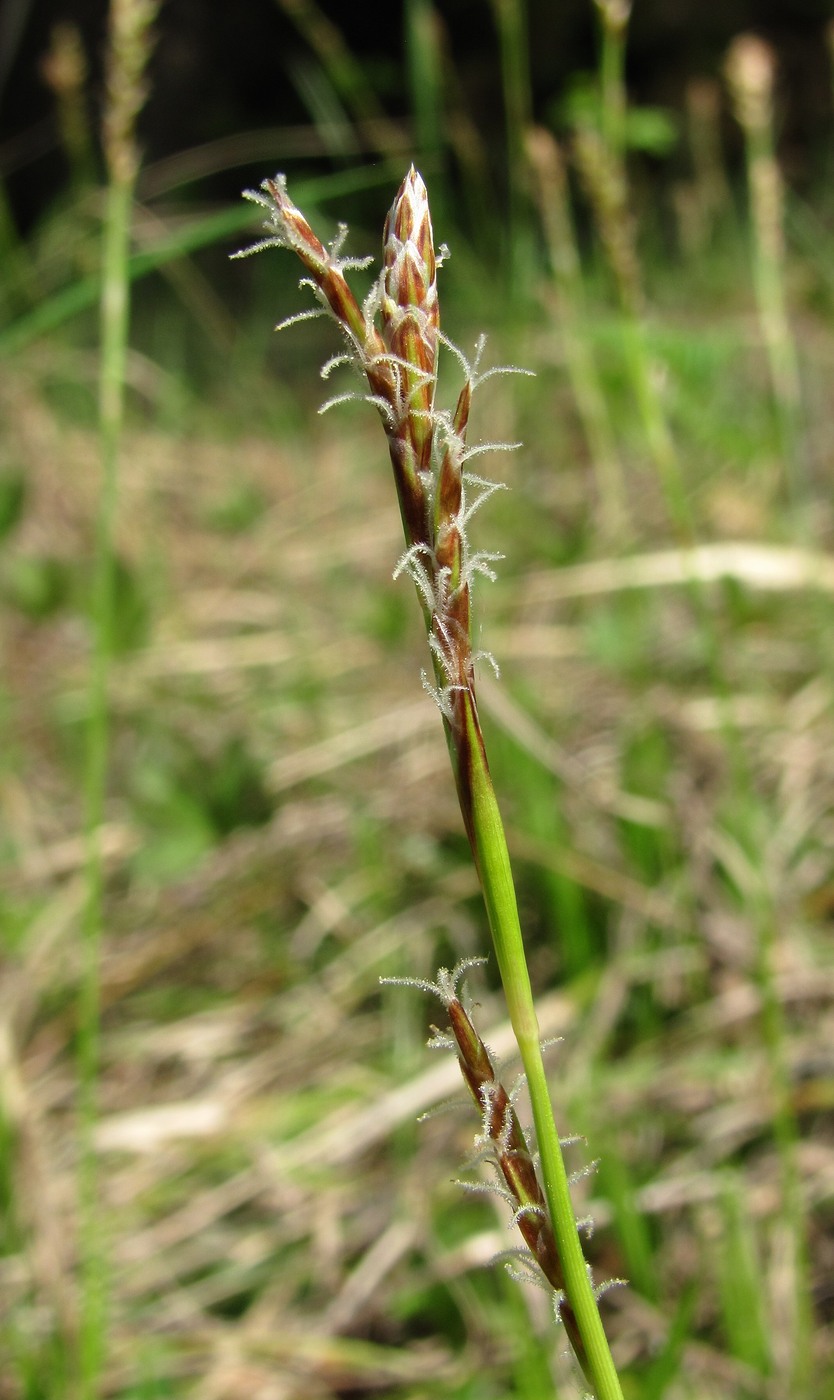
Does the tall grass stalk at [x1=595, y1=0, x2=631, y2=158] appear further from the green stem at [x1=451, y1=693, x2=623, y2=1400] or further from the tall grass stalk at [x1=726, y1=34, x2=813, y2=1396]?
the green stem at [x1=451, y1=693, x2=623, y2=1400]

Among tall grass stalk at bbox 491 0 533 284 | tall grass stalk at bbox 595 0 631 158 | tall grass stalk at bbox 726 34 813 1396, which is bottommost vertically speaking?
tall grass stalk at bbox 726 34 813 1396

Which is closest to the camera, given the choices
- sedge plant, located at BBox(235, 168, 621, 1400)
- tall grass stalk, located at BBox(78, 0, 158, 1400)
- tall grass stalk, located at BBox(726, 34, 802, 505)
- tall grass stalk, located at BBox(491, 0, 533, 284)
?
sedge plant, located at BBox(235, 168, 621, 1400)

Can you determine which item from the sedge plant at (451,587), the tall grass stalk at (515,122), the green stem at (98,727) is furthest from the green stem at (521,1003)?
the tall grass stalk at (515,122)

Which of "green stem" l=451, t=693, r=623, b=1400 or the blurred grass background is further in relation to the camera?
the blurred grass background

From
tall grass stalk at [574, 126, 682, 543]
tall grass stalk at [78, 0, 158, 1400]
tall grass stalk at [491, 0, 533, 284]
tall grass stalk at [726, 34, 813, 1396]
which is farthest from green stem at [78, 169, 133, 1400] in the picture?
tall grass stalk at [491, 0, 533, 284]

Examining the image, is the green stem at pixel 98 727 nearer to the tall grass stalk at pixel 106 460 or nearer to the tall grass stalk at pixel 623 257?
the tall grass stalk at pixel 106 460

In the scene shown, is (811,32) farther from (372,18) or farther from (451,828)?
(451,828)
